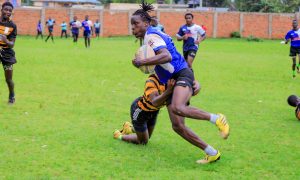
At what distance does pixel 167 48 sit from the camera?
6.87 metres

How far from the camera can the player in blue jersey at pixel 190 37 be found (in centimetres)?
1617

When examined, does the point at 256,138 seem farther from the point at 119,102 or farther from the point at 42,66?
the point at 42,66

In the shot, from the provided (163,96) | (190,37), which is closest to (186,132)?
(163,96)

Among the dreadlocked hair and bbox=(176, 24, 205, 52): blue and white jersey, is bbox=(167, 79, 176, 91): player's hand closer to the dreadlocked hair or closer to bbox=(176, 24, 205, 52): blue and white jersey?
the dreadlocked hair

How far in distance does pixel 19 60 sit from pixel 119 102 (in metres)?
11.1

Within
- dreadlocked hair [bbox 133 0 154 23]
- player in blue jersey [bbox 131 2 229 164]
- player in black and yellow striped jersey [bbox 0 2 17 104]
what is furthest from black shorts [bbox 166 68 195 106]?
player in black and yellow striped jersey [bbox 0 2 17 104]

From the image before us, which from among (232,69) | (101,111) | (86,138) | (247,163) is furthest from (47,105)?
(232,69)

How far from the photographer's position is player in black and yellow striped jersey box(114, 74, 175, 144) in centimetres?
700

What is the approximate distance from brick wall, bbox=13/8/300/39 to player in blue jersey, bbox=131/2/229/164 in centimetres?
4477

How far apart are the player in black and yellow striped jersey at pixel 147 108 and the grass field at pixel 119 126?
0.60 feet

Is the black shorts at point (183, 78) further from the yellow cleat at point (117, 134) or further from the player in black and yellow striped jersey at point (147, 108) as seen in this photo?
the yellow cleat at point (117, 134)

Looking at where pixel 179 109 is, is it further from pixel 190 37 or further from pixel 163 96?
pixel 190 37

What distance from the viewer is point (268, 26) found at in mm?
57406

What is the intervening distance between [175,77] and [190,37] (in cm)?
957
